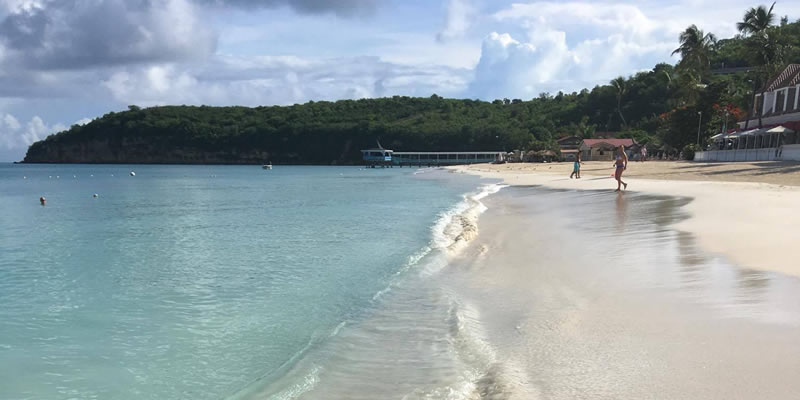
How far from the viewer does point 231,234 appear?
15.3m

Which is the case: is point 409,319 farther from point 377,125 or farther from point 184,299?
point 377,125

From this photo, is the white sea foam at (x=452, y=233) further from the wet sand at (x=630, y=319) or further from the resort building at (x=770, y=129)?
the resort building at (x=770, y=129)

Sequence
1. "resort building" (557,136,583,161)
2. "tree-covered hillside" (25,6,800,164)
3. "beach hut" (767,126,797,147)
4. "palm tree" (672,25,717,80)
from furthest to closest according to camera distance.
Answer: "tree-covered hillside" (25,6,800,164) < "resort building" (557,136,583,161) < "palm tree" (672,25,717,80) < "beach hut" (767,126,797,147)

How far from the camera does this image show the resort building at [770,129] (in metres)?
34.8

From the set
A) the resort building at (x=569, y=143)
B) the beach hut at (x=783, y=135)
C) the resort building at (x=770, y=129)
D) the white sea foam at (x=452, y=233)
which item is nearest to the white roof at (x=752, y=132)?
the resort building at (x=770, y=129)

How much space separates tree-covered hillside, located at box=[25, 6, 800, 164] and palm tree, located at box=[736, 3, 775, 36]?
10.3m

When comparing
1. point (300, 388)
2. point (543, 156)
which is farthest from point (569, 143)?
point (300, 388)

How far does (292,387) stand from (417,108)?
15609cm

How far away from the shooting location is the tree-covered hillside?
96.1 m

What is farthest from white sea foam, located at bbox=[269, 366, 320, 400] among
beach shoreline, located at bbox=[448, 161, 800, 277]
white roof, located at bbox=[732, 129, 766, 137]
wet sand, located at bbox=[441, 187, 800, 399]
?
white roof, located at bbox=[732, 129, 766, 137]

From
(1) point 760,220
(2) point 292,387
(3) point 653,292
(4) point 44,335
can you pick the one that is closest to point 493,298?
(3) point 653,292

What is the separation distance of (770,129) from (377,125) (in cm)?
10745

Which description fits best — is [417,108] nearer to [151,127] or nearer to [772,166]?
[151,127]

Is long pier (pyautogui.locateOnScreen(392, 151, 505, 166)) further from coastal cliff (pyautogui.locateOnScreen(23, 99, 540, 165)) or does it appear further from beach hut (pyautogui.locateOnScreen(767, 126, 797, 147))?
beach hut (pyautogui.locateOnScreen(767, 126, 797, 147))
